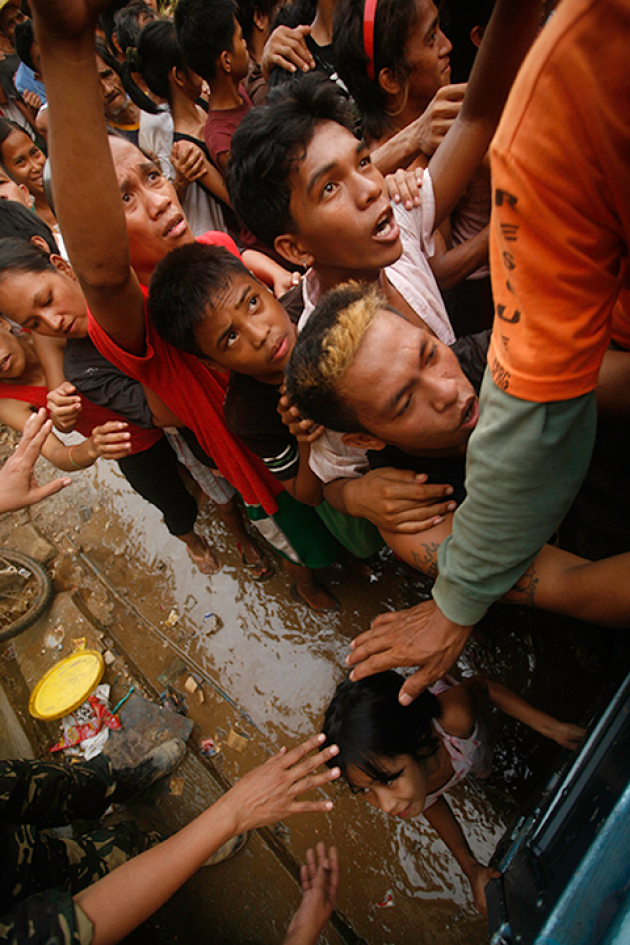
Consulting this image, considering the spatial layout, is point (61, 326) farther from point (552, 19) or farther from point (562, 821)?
point (562, 821)

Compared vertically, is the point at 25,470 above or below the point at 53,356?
below

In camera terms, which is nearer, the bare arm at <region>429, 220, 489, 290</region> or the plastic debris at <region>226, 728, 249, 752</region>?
the bare arm at <region>429, 220, 489, 290</region>

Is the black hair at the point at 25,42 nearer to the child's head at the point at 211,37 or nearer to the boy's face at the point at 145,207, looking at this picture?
the child's head at the point at 211,37

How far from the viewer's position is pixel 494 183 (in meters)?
0.62

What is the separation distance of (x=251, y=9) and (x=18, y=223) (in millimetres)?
2736

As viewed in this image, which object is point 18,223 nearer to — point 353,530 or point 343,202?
point 343,202

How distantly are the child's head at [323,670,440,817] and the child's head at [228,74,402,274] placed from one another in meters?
1.50

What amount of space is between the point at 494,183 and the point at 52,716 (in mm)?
2920

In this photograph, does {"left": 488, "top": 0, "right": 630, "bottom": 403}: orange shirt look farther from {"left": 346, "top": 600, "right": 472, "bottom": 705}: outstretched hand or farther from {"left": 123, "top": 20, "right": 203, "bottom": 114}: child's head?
{"left": 123, "top": 20, "right": 203, "bottom": 114}: child's head

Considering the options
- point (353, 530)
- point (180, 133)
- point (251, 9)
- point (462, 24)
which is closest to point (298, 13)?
point (251, 9)

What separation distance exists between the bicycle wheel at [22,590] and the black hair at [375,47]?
3294 millimetres

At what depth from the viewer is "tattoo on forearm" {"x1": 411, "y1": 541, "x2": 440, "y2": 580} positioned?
55.5 inches

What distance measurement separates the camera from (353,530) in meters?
2.01

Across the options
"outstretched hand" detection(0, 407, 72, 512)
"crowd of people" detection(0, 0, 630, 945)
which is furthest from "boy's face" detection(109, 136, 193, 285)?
"outstretched hand" detection(0, 407, 72, 512)
